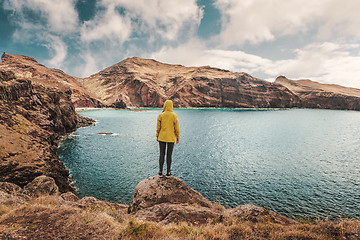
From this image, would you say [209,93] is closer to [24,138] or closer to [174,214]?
[24,138]

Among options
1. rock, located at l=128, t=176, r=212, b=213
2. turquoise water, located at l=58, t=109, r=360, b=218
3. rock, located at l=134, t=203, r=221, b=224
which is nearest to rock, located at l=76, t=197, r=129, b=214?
rock, located at l=128, t=176, r=212, b=213

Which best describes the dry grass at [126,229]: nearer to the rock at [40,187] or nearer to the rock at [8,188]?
the rock at [8,188]

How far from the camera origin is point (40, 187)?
36.6 feet

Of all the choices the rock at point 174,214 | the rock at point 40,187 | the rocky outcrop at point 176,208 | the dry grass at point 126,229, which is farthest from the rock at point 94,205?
the rock at point 40,187

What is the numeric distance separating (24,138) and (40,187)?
695cm

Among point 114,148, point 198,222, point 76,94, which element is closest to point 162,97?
point 76,94

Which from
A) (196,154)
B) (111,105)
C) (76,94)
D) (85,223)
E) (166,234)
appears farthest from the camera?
(111,105)

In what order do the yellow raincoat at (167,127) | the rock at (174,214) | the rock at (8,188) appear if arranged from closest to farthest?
the rock at (174,214), the yellow raincoat at (167,127), the rock at (8,188)

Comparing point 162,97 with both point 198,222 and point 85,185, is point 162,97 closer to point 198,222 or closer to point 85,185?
point 85,185

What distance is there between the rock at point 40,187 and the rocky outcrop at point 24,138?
1262mm

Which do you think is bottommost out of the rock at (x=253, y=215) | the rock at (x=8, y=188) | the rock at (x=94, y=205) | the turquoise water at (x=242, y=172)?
the turquoise water at (x=242, y=172)

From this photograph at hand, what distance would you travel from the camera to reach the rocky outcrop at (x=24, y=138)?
1204 centimetres

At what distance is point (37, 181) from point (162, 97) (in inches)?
6514

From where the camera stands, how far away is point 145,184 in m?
9.15
